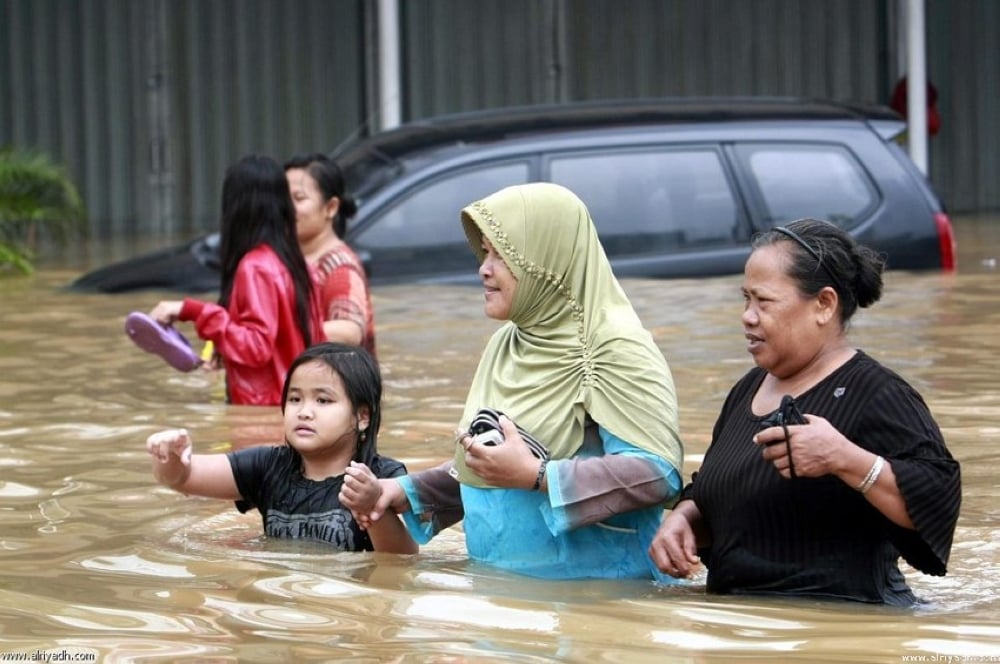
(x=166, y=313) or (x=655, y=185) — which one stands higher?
(x=655, y=185)

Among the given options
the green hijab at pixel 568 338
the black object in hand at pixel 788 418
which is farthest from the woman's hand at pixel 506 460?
the black object in hand at pixel 788 418

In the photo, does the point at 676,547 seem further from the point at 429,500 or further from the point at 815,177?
the point at 815,177

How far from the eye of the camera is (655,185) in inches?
408

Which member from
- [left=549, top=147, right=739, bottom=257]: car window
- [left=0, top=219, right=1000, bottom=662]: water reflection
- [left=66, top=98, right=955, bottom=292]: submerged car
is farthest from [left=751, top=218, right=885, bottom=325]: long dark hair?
[left=549, top=147, right=739, bottom=257]: car window

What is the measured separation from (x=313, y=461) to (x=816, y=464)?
1780 millimetres

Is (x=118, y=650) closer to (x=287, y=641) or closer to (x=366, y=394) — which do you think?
(x=287, y=641)

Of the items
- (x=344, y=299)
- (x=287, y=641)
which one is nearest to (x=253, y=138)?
(x=344, y=299)

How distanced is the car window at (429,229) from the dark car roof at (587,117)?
0.36 meters

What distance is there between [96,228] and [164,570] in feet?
47.1

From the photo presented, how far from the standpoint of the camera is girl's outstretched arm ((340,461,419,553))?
4.68 meters

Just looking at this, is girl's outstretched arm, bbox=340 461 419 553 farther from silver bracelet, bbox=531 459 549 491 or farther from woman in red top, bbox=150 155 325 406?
woman in red top, bbox=150 155 325 406

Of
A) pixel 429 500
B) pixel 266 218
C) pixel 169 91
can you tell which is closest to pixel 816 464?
pixel 429 500

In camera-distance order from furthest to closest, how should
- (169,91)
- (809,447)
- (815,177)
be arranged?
(169,91) → (815,177) → (809,447)

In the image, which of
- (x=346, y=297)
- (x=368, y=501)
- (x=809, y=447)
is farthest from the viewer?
(x=346, y=297)
